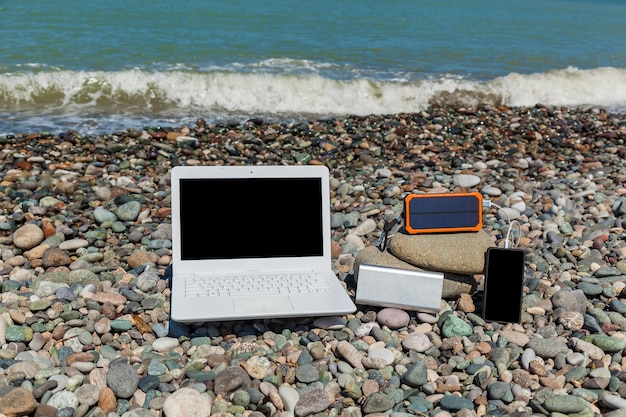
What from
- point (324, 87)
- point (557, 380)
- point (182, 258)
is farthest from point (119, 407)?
point (324, 87)

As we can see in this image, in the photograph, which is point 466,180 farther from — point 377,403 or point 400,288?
point 377,403

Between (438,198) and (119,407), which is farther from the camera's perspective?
(438,198)

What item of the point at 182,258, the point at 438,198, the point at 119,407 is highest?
the point at 438,198

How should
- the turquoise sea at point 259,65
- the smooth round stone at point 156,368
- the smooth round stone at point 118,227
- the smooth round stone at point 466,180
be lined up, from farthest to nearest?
the turquoise sea at point 259,65 → the smooth round stone at point 466,180 → the smooth round stone at point 118,227 → the smooth round stone at point 156,368

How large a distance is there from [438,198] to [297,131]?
557cm

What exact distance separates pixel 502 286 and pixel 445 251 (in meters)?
0.40

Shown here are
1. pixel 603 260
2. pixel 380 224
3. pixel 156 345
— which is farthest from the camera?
pixel 380 224

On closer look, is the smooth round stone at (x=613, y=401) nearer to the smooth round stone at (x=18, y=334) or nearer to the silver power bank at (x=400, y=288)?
the silver power bank at (x=400, y=288)

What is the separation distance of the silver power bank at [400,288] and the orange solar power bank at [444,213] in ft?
1.10

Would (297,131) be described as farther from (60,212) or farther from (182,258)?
(182,258)

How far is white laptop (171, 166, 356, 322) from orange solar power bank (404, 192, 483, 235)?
0.55 meters

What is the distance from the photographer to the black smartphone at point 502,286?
379 centimetres

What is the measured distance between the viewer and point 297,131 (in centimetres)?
936

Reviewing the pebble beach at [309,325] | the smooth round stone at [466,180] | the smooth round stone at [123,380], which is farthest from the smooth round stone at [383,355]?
the smooth round stone at [466,180]
